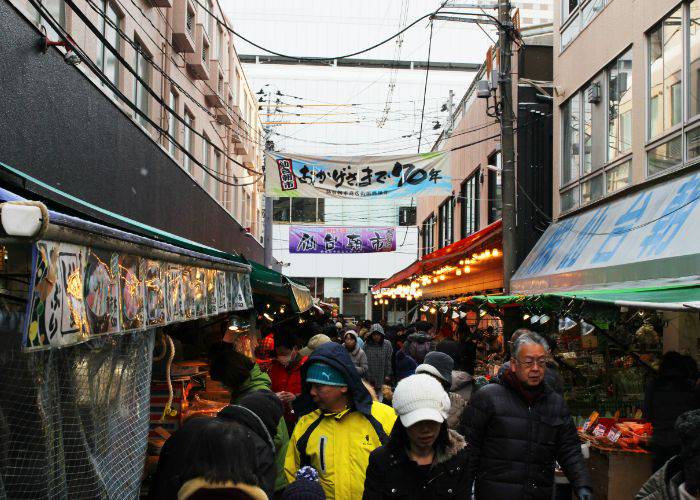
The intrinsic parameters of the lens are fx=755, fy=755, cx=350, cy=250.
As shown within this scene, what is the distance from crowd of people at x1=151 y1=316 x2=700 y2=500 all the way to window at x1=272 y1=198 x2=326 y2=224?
42.2 metres

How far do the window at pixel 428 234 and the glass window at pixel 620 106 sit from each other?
78.1 ft

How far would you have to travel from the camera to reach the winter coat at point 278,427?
530cm

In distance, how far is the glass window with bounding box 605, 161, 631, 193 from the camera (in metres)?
14.0

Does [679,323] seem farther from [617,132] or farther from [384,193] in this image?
[384,193]

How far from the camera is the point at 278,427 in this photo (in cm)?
549

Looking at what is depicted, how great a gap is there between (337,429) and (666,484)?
194 centimetres

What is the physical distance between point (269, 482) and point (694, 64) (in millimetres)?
9890

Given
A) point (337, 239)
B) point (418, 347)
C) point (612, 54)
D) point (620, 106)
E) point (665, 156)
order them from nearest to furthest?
point (665, 156) < point (418, 347) < point (620, 106) < point (612, 54) < point (337, 239)

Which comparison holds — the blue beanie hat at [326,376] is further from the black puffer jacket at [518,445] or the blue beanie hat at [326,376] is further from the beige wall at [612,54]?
the beige wall at [612,54]

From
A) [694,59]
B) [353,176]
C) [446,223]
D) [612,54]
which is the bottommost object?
[353,176]

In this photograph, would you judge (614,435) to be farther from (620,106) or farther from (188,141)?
(188,141)

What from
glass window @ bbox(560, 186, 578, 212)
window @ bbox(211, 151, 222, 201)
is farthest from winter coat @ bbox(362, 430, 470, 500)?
window @ bbox(211, 151, 222, 201)

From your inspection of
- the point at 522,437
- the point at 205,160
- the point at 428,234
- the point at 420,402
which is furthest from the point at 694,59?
the point at 428,234

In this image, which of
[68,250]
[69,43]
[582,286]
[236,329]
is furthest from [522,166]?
[68,250]
